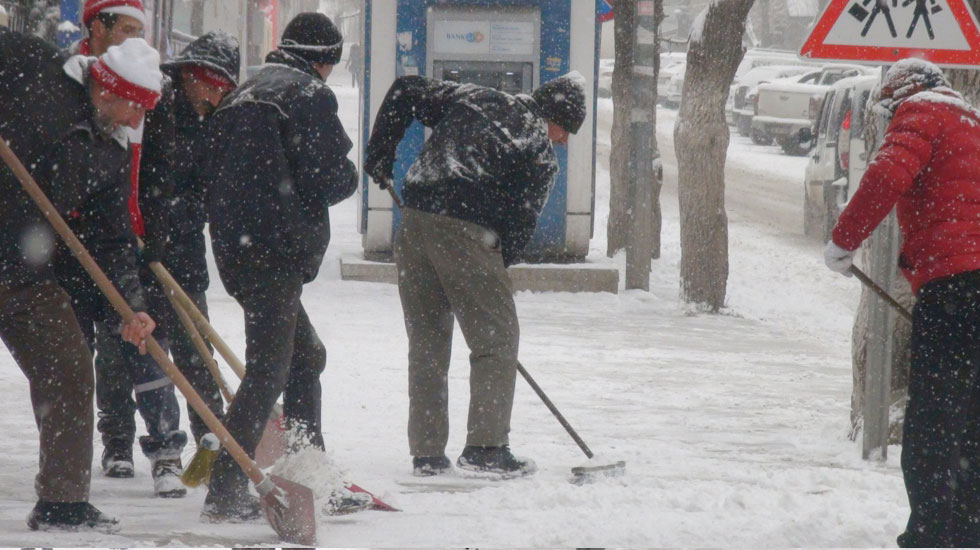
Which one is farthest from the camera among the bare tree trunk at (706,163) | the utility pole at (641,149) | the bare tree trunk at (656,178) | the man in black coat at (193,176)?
the bare tree trunk at (656,178)

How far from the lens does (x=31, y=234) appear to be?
440cm

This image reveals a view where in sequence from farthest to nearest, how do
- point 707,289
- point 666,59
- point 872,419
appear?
point 666,59 < point 707,289 < point 872,419

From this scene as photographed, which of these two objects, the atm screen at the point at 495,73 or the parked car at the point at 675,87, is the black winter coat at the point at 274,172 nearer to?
the atm screen at the point at 495,73

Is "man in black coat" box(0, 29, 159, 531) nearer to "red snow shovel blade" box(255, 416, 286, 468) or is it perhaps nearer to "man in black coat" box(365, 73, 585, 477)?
"red snow shovel blade" box(255, 416, 286, 468)

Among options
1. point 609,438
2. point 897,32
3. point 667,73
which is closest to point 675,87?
point 667,73

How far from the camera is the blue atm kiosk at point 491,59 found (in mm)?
11570

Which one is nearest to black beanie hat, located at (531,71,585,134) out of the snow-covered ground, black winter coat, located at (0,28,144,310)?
the snow-covered ground

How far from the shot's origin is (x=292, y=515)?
453cm

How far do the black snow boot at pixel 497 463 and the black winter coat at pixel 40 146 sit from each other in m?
2.03

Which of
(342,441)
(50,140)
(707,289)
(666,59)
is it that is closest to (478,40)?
(707,289)

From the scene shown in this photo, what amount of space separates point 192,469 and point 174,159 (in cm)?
118

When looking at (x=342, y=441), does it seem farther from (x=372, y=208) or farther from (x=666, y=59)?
(x=666, y=59)

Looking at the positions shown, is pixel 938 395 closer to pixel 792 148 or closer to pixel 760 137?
pixel 792 148

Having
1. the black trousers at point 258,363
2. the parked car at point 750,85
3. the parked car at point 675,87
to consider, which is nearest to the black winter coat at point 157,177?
the black trousers at point 258,363
